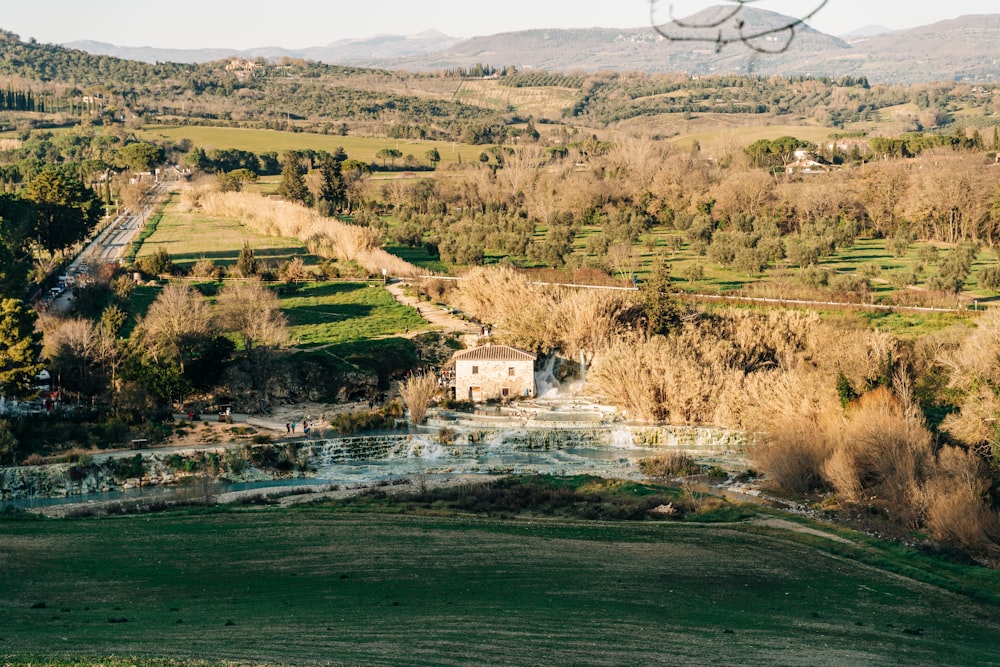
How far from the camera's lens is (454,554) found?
89.0 feet

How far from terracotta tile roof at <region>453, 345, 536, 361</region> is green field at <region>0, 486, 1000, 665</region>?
43.8 feet

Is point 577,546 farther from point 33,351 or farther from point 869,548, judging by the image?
point 33,351

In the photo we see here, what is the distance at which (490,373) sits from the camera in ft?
146

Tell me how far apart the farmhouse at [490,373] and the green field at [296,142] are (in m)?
91.2

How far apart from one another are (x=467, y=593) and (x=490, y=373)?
21.2 meters

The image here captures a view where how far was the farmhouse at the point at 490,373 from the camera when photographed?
146ft

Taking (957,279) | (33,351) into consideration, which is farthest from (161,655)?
(957,279)

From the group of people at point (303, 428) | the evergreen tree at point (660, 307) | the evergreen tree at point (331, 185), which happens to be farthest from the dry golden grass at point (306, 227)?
the group of people at point (303, 428)

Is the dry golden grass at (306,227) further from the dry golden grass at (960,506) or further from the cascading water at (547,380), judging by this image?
the dry golden grass at (960,506)

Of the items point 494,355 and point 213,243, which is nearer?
point 494,355

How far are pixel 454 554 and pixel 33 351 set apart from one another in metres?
21.9

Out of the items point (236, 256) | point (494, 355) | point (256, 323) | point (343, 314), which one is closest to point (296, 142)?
point (236, 256)

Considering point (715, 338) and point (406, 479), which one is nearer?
point (406, 479)

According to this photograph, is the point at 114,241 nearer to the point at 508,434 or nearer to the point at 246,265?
the point at 246,265
